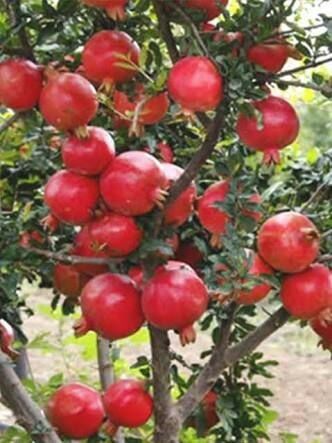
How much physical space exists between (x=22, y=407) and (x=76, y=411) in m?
0.07

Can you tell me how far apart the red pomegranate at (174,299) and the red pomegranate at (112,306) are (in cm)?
2

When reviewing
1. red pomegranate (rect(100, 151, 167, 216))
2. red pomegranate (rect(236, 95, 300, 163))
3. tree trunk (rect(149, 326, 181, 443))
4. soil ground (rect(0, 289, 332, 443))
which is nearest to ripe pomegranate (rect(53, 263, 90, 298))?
tree trunk (rect(149, 326, 181, 443))

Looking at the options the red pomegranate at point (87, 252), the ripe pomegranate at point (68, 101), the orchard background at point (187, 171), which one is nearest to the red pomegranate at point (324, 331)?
the orchard background at point (187, 171)

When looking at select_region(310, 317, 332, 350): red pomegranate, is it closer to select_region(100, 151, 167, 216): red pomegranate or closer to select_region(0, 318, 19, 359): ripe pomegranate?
select_region(100, 151, 167, 216): red pomegranate

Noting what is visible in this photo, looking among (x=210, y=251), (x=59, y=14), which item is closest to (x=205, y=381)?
(x=210, y=251)

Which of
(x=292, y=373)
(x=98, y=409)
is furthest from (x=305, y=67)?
(x=292, y=373)

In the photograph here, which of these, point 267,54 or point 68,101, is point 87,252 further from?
point 267,54

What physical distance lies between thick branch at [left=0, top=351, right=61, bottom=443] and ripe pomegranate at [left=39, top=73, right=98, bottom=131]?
1.26 feet

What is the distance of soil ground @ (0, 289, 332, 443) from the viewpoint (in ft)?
12.1

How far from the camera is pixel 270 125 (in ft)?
2.80

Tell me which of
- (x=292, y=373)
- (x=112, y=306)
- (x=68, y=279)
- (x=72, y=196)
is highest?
(x=72, y=196)

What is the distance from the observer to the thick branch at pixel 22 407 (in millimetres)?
1132

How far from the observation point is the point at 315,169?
3.91ft

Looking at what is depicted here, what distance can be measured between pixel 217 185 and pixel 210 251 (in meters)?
0.14
